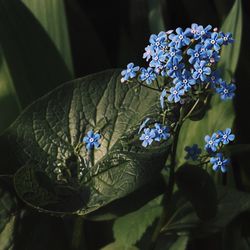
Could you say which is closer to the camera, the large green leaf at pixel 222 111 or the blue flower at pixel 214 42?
the blue flower at pixel 214 42

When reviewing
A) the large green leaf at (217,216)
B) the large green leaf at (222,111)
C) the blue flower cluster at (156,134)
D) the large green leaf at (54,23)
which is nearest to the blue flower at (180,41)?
the blue flower cluster at (156,134)

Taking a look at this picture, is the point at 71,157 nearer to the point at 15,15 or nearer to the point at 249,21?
the point at 15,15

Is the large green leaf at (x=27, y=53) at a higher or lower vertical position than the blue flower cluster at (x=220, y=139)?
higher

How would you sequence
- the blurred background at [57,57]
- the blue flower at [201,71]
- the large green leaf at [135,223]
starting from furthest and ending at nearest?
the blurred background at [57,57]
the large green leaf at [135,223]
the blue flower at [201,71]

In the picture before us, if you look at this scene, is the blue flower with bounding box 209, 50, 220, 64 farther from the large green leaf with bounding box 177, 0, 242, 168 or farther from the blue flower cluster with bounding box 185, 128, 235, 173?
the large green leaf with bounding box 177, 0, 242, 168

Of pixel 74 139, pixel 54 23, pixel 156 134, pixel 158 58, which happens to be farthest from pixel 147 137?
pixel 54 23

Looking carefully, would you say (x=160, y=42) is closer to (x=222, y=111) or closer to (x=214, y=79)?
(x=214, y=79)

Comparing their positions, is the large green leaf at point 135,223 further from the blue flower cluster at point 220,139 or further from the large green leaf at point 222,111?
the blue flower cluster at point 220,139

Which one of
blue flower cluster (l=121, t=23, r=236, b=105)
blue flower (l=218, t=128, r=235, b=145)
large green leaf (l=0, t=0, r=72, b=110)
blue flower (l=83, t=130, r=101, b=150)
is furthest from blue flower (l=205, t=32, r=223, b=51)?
large green leaf (l=0, t=0, r=72, b=110)
